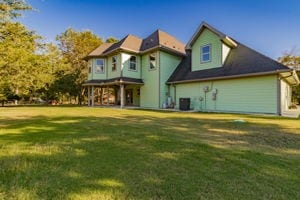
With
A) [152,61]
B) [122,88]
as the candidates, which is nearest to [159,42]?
[152,61]

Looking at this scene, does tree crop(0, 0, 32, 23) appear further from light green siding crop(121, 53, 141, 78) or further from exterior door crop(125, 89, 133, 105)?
exterior door crop(125, 89, 133, 105)

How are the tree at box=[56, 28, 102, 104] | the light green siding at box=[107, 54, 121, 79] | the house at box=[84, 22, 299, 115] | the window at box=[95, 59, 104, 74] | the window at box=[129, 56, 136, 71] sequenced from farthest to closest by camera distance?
the tree at box=[56, 28, 102, 104] → the window at box=[95, 59, 104, 74] → the window at box=[129, 56, 136, 71] → the light green siding at box=[107, 54, 121, 79] → the house at box=[84, 22, 299, 115]

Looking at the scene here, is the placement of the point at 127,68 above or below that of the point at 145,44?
below

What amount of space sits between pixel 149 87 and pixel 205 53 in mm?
5749

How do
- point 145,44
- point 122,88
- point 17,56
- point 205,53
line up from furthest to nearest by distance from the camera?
point 145,44
point 122,88
point 205,53
point 17,56

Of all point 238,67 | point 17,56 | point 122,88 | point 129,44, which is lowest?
point 122,88

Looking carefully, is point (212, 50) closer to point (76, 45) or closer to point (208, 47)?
point (208, 47)

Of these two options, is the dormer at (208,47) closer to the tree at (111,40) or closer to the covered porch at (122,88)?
the covered porch at (122,88)

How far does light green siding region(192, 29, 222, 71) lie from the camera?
15523mm

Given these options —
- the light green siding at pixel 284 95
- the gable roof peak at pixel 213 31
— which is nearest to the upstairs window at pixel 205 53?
the gable roof peak at pixel 213 31

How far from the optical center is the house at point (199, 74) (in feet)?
42.2

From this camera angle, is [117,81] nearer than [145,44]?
Yes

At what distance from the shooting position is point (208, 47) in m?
16.1

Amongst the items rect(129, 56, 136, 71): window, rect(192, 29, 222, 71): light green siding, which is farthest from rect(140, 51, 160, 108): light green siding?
rect(192, 29, 222, 71): light green siding
